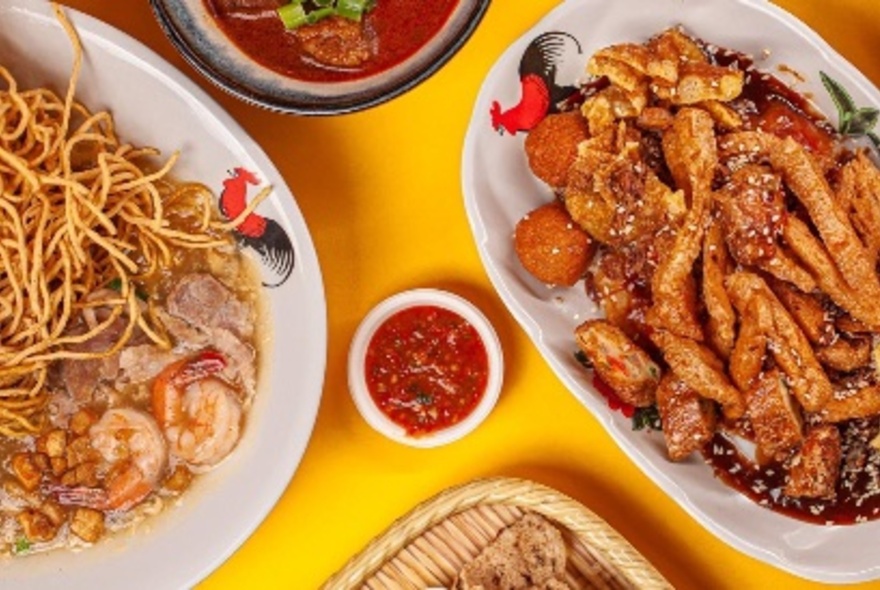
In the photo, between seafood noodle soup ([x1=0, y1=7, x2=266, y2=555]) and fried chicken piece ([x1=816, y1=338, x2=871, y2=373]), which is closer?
seafood noodle soup ([x1=0, y1=7, x2=266, y2=555])

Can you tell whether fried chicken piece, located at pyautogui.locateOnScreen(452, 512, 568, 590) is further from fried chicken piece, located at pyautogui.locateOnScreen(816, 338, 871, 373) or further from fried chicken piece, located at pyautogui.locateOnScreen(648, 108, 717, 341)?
fried chicken piece, located at pyautogui.locateOnScreen(816, 338, 871, 373)

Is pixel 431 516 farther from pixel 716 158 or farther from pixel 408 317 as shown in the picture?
pixel 716 158

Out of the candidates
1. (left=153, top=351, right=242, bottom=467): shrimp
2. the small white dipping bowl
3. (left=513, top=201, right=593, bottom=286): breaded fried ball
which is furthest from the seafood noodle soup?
(left=513, top=201, right=593, bottom=286): breaded fried ball

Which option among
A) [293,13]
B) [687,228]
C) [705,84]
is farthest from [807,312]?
[293,13]

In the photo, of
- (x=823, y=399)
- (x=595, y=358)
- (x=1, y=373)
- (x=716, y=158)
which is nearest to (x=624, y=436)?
(x=595, y=358)

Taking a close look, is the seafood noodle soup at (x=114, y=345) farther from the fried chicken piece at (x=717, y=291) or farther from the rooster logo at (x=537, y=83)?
the fried chicken piece at (x=717, y=291)
